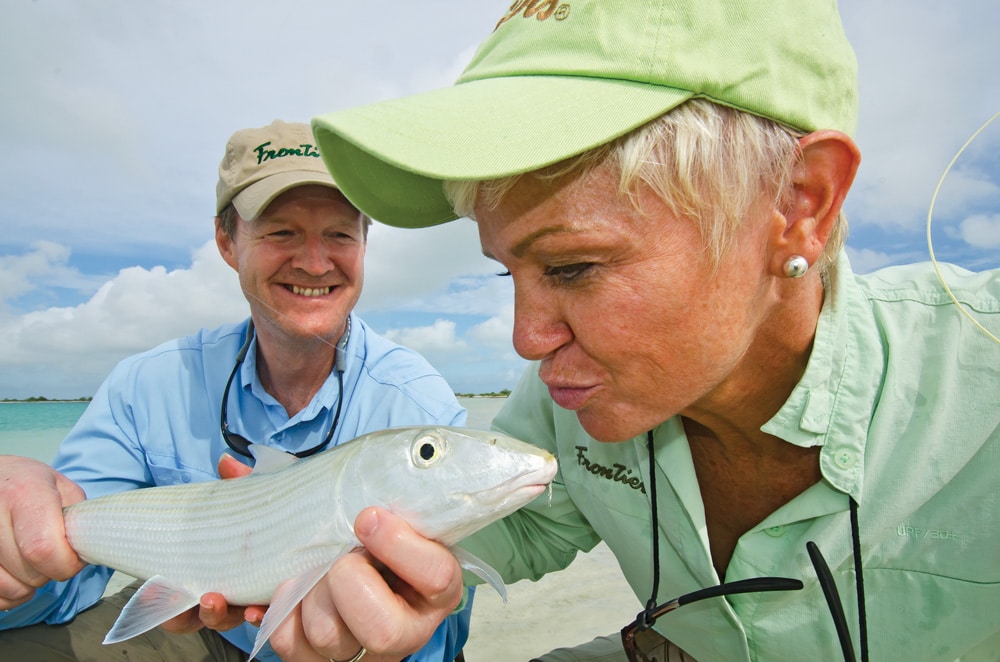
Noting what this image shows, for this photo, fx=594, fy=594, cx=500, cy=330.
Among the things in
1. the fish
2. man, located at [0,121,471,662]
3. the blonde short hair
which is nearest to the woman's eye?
the blonde short hair

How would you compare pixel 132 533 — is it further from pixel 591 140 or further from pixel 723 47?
pixel 723 47

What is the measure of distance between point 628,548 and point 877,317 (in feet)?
4.05

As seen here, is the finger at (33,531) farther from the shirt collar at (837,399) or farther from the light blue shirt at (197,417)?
the shirt collar at (837,399)

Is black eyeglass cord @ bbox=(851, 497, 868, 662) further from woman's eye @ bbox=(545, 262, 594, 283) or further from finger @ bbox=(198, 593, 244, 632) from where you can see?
finger @ bbox=(198, 593, 244, 632)

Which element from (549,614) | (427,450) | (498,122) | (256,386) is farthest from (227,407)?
(549,614)

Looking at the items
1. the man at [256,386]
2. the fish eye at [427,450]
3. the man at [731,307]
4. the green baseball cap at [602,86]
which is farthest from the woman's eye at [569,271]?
the man at [256,386]

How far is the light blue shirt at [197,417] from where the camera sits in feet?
10.1

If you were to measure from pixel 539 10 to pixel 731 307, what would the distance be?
0.96 meters

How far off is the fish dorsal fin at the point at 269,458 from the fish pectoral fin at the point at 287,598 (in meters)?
0.47

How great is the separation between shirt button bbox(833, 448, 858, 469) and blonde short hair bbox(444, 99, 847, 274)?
2.56ft

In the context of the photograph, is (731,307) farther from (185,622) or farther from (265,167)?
(265,167)

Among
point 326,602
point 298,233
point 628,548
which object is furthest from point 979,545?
point 298,233

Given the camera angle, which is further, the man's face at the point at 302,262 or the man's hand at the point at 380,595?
the man's face at the point at 302,262

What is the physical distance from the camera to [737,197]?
153 centimetres
